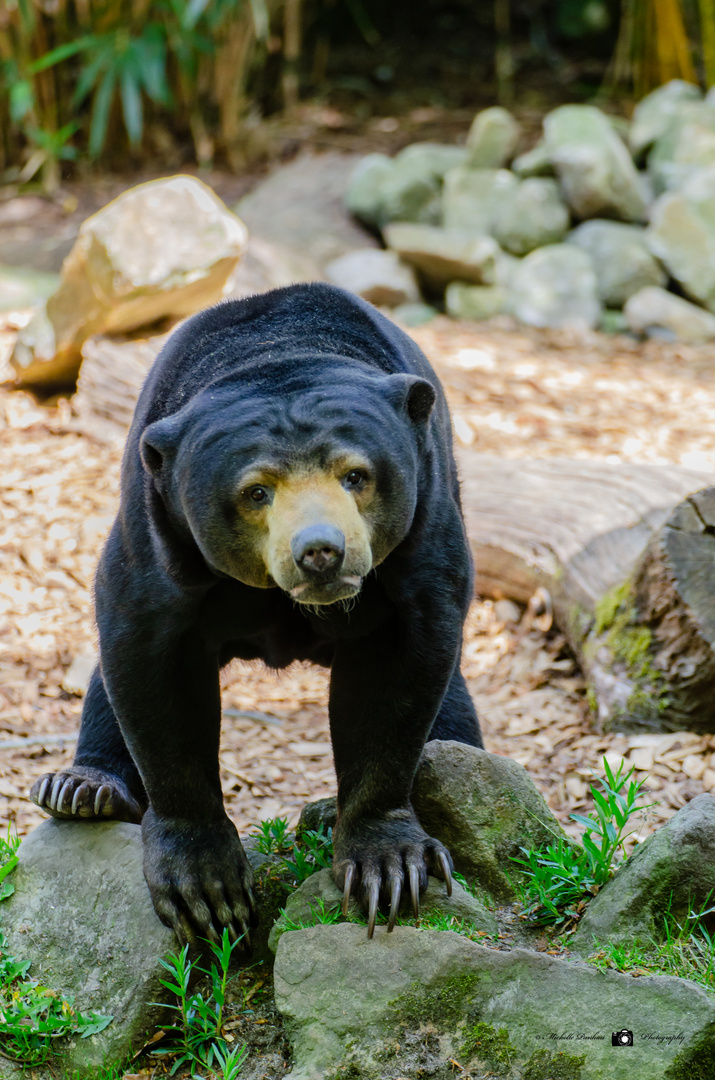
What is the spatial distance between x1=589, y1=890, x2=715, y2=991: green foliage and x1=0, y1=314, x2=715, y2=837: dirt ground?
16.0 inches

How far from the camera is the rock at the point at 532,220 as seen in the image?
374 inches

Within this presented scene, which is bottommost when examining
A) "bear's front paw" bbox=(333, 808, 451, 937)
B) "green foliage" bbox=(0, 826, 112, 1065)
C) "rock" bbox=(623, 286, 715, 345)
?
"rock" bbox=(623, 286, 715, 345)

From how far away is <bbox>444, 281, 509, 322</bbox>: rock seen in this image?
9.00 meters

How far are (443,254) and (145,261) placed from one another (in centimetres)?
331

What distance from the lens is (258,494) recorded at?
240 centimetres

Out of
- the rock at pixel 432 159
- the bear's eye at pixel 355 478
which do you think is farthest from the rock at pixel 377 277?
the bear's eye at pixel 355 478

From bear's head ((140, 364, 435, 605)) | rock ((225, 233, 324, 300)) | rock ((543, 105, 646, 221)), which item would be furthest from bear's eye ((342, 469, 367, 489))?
rock ((543, 105, 646, 221))

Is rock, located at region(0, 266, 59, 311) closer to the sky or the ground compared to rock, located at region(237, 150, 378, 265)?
closer to the sky

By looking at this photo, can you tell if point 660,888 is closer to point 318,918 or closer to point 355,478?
point 318,918

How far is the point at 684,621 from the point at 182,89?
9.70 m

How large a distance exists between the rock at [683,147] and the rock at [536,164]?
3.43 ft

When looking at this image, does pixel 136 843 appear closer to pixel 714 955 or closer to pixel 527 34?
pixel 714 955

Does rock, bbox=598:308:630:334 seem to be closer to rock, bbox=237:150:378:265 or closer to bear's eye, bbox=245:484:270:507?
rock, bbox=237:150:378:265

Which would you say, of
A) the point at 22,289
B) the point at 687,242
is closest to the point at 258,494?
the point at 22,289
